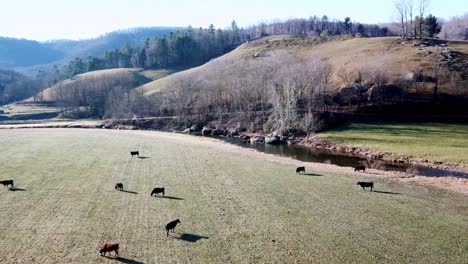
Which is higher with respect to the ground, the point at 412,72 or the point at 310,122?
the point at 412,72

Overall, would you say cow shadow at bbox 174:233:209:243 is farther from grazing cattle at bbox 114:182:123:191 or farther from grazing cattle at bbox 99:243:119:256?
grazing cattle at bbox 114:182:123:191

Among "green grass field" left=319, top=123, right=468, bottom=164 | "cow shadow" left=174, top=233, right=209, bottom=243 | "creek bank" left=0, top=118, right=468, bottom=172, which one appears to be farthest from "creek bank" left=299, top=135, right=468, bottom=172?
"cow shadow" left=174, top=233, right=209, bottom=243

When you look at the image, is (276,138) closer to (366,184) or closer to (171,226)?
(366,184)

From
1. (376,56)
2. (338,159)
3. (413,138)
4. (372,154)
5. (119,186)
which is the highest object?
(376,56)

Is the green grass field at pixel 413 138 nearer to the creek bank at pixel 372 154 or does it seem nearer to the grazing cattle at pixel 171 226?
the creek bank at pixel 372 154

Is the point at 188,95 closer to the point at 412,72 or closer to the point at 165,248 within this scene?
the point at 412,72

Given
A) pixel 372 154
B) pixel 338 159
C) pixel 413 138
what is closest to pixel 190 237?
pixel 338 159

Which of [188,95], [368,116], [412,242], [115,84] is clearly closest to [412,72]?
[368,116]
